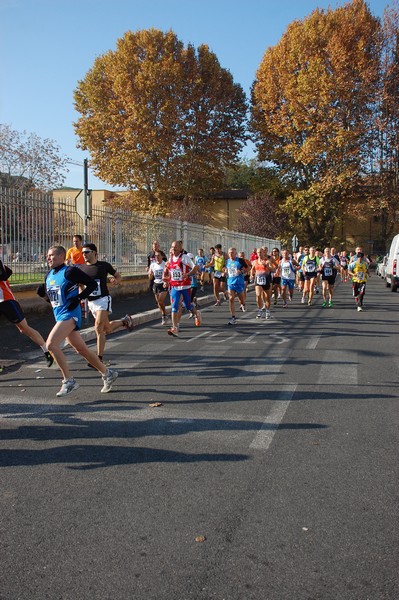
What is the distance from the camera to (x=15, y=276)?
12.4 metres

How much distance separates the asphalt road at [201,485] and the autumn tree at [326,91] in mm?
37255

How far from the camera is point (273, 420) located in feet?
18.1

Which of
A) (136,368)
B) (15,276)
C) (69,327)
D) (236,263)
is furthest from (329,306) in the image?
→ (69,327)

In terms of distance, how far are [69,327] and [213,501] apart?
3319 millimetres

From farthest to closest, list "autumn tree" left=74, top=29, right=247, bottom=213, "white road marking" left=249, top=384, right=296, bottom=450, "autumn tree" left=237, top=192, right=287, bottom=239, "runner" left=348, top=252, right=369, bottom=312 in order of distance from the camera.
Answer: "autumn tree" left=237, top=192, right=287, bottom=239, "autumn tree" left=74, top=29, right=247, bottom=213, "runner" left=348, top=252, right=369, bottom=312, "white road marking" left=249, top=384, right=296, bottom=450

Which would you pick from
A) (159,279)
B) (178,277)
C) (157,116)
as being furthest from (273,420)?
(157,116)

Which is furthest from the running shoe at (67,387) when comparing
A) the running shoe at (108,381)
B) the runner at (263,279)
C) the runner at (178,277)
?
the runner at (263,279)

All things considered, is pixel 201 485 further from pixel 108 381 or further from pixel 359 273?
pixel 359 273

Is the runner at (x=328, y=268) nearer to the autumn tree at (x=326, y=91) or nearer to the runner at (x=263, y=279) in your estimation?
the runner at (x=263, y=279)

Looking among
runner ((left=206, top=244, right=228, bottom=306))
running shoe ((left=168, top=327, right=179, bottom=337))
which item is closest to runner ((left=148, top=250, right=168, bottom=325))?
running shoe ((left=168, top=327, right=179, bottom=337))

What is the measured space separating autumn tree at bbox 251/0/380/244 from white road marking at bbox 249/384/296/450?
37375 mm

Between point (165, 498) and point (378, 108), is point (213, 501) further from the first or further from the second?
point (378, 108)

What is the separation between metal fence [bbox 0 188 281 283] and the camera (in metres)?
12.1

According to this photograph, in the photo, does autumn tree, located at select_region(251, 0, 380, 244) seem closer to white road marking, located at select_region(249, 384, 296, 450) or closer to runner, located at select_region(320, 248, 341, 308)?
runner, located at select_region(320, 248, 341, 308)
